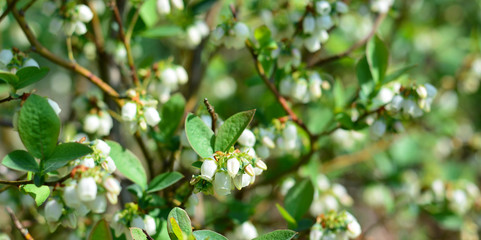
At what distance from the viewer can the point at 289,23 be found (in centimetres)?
161

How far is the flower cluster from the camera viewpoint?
1166mm

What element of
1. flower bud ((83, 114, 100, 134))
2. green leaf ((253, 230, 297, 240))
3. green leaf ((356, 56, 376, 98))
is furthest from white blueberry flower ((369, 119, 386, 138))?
flower bud ((83, 114, 100, 134))

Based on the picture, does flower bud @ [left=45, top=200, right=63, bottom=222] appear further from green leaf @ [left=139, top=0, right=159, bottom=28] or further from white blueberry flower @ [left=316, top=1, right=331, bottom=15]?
white blueberry flower @ [left=316, top=1, right=331, bottom=15]

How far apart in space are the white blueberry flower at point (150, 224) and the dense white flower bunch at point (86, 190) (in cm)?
15

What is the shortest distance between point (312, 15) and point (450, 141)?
155cm

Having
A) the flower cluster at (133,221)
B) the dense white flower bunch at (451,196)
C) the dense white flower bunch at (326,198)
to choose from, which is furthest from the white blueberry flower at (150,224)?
the dense white flower bunch at (451,196)

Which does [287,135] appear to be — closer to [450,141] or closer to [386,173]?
[386,173]

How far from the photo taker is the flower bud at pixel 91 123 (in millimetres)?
1488

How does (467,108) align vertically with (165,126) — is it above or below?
below

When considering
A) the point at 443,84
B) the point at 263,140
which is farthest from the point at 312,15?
the point at 443,84

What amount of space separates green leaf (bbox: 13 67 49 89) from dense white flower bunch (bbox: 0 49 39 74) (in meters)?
0.09

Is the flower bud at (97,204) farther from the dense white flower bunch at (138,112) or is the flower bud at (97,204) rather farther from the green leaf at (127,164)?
the dense white flower bunch at (138,112)

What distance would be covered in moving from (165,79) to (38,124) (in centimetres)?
58

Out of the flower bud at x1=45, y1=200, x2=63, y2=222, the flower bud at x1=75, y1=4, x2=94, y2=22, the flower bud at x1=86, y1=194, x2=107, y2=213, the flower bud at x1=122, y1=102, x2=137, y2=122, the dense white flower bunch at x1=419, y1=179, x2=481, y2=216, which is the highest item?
the flower bud at x1=75, y1=4, x2=94, y2=22
